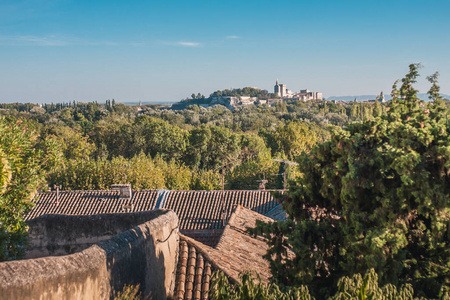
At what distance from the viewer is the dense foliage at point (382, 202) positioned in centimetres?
572

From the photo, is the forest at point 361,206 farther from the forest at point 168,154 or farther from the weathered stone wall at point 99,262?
the forest at point 168,154

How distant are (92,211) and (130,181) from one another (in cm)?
940

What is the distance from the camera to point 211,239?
14781 millimetres

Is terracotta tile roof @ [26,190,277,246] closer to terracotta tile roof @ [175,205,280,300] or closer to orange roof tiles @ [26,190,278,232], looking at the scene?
orange roof tiles @ [26,190,278,232]

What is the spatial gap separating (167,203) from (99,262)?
16.1m

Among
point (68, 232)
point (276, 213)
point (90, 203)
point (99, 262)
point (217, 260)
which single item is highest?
point (99, 262)

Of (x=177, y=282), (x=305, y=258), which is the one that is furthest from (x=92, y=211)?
(x=305, y=258)

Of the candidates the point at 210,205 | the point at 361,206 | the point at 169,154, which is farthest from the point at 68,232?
the point at 169,154

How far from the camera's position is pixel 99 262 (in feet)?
16.2

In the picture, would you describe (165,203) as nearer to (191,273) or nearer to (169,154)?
(191,273)

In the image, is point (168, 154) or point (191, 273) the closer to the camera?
point (191, 273)

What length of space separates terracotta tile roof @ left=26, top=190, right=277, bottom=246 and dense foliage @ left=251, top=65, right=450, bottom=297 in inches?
486

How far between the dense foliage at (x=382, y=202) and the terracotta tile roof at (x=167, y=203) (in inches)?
486

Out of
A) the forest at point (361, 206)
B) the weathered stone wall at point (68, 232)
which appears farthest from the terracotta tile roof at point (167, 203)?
the forest at point (361, 206)
